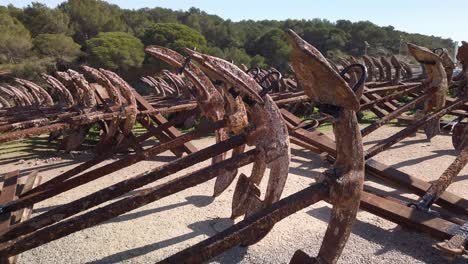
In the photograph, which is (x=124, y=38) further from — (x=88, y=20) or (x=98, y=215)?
(x=98, y=215)

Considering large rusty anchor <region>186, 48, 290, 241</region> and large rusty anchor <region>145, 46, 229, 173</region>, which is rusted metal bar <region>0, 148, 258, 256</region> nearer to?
large rusty anchor <region>186, 48, 290, 241</region>

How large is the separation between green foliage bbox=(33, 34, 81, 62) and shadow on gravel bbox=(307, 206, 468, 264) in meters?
22.6

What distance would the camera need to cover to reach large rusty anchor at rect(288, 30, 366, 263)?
1729 mm

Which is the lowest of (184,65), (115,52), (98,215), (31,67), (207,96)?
(31,67)

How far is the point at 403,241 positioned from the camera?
3166 mm

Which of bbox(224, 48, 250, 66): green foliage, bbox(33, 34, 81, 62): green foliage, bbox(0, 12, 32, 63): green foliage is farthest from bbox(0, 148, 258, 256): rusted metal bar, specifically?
bbox(224, 48, 250, 66): green foliage

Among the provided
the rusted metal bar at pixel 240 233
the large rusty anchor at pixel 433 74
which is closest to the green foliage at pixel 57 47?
the large rusty anchor at pixel 433 74

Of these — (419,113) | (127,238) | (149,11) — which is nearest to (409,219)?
(127,238)

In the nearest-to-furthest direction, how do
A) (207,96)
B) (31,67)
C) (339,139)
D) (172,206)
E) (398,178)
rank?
1. (339,139)
2. (398,178)
3. (172,206)
4. (207,96)
5. (31,67)

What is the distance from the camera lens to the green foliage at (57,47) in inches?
877

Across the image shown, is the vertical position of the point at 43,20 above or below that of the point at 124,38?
above

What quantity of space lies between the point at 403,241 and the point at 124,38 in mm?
23428

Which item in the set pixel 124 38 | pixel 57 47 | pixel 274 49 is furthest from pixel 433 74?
pixel 274 49

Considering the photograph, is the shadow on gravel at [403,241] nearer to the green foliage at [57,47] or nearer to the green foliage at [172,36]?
the green foliage at [57,47]
